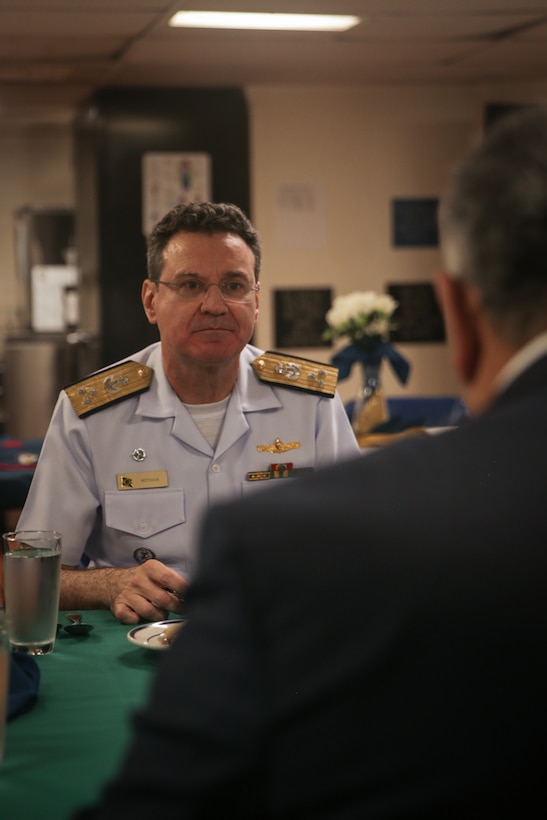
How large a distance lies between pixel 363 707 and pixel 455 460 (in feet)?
0.56

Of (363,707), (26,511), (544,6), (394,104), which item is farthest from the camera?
(394,104)

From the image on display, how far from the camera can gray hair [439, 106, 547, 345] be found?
0.76 metres

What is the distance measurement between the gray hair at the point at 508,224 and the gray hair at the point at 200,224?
1534 mm

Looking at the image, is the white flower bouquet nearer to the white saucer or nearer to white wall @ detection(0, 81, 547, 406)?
white wall @ detection(0, 81, 547, 406)

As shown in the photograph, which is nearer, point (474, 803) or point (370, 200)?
point (474, 803)

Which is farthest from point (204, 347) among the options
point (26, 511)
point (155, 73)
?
point (155, 73)

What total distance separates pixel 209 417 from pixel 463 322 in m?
1.53

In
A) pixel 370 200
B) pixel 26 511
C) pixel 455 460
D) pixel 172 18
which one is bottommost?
pixel 26 511

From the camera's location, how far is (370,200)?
644 cm

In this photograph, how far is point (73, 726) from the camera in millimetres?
1244

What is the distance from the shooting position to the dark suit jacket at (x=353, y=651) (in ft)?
2.29

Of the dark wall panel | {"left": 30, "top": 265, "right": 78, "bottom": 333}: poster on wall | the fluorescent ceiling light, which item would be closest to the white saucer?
the fluorescent ceiling light

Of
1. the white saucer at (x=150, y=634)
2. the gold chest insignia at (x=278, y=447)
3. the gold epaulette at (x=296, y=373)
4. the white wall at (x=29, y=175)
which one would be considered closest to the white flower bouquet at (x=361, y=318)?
the gold epaulette at (x=296, y=373)

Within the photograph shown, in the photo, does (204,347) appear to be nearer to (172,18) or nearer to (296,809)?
(296,809)
